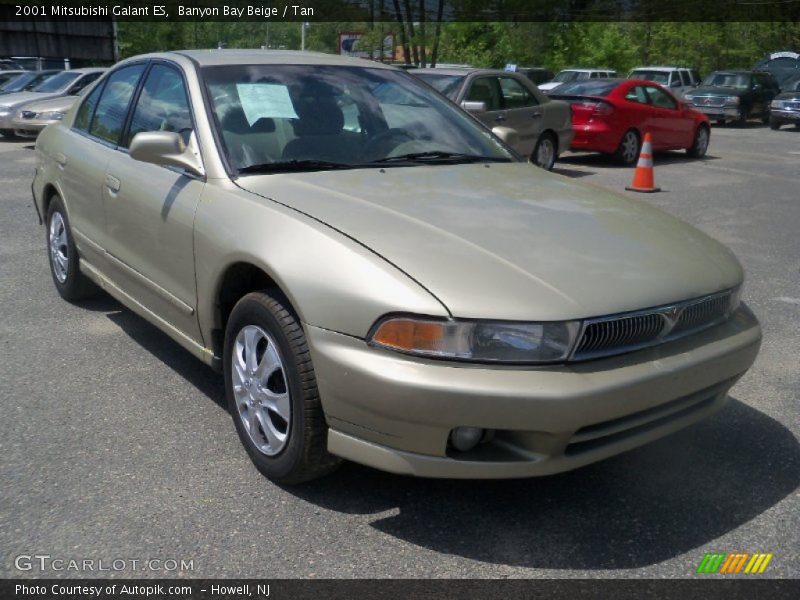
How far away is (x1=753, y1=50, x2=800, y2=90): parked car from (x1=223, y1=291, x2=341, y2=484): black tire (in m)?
31.8

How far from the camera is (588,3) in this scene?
4181cm

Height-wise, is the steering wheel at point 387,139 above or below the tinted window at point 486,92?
above

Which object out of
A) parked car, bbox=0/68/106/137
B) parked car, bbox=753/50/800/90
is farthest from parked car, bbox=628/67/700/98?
parked car, bbox=0/68/106/137

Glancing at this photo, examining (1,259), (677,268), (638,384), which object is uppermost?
(677,268)

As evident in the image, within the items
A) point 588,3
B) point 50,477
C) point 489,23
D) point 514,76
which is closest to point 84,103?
point 50,477

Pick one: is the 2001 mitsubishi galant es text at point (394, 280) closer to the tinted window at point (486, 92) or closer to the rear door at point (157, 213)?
the rear door at point (157, 213)

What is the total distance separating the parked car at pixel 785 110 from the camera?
78.1 ft

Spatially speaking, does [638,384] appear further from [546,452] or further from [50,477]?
[50,477]

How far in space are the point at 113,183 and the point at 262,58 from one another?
100 cm

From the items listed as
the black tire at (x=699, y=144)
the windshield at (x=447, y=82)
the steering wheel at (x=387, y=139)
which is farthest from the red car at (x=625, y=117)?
the steering wheel at (x=387, y=139)

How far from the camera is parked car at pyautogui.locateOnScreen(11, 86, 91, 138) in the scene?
1578 centimetres

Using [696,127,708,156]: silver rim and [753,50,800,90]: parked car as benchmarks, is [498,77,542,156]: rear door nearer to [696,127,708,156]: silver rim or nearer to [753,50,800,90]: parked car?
[696,127,708,156]: silver rim

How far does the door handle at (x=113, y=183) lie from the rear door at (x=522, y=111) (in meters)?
8.35

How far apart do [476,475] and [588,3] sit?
140 feet
